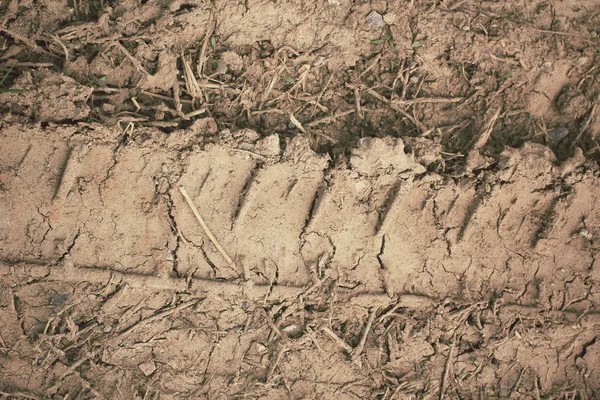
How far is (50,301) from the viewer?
304cm

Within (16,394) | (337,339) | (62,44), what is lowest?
(16,394)

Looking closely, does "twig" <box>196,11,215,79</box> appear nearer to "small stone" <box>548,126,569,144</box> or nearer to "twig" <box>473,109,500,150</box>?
"twig" <box>473,109,500,150</box>

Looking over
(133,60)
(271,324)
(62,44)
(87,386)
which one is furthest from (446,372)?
(62,44)

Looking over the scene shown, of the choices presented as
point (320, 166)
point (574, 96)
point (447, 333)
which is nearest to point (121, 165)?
point (320, 166)

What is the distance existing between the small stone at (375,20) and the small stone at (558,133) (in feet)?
3.89

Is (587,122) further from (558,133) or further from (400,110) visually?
(400,110)

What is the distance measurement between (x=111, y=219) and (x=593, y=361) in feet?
9.69

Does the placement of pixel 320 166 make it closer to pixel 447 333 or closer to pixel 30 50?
pixel 447 333

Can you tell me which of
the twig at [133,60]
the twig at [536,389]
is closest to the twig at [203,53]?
the twig at [133,60]

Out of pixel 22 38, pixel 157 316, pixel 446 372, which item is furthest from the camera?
pixel 446 372

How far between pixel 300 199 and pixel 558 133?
159 centimetres

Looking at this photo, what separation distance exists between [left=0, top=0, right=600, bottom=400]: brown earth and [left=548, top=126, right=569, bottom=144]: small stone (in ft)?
0.04

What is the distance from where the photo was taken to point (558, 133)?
131 inches

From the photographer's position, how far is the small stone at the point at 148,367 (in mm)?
3113
